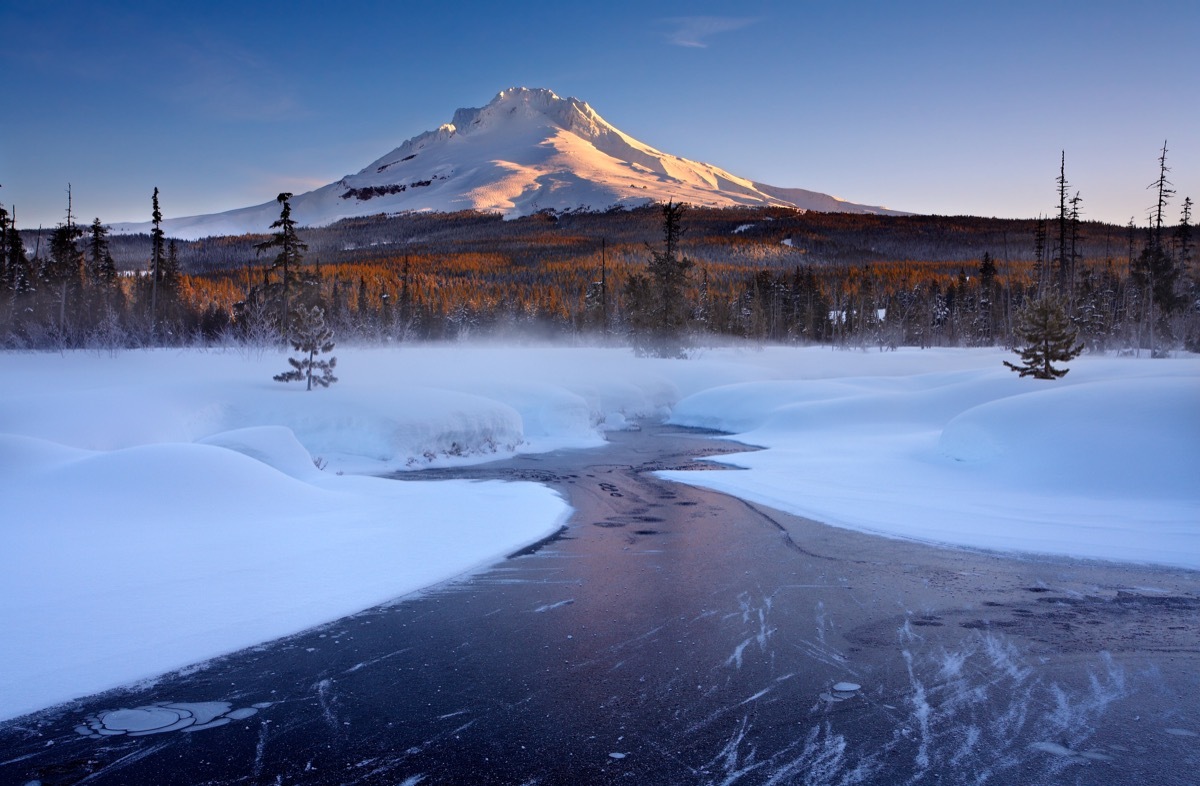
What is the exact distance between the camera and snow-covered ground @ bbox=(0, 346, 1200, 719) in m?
6.93

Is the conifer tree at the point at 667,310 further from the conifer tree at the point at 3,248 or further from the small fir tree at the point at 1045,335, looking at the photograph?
the conifer tree at the point at 3,248

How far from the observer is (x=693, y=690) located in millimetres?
5496

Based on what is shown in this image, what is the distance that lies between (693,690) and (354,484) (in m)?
10.2

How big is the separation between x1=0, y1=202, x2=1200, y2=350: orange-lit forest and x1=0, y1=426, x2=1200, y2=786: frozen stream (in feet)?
87.5

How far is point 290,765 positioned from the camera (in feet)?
14.1

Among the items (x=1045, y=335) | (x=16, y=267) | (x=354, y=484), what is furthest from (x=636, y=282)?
(x=354, y=484)

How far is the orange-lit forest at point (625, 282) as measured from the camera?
50.3m

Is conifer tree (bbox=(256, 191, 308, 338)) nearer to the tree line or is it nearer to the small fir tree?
the tree line

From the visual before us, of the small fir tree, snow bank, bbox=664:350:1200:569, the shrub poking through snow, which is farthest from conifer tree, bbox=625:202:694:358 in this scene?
the shrub poking through snow

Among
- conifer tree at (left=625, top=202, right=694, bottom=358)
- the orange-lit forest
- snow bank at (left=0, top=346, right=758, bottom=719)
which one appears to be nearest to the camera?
snow bank at (left=0, top=346, right=758, bottom=719)

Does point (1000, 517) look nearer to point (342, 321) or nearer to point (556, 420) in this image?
point (556, 420)

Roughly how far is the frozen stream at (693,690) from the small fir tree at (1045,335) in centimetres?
1813

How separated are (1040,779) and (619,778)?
7.55 ft

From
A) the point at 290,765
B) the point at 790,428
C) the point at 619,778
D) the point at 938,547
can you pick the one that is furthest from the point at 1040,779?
the point at 790,428
